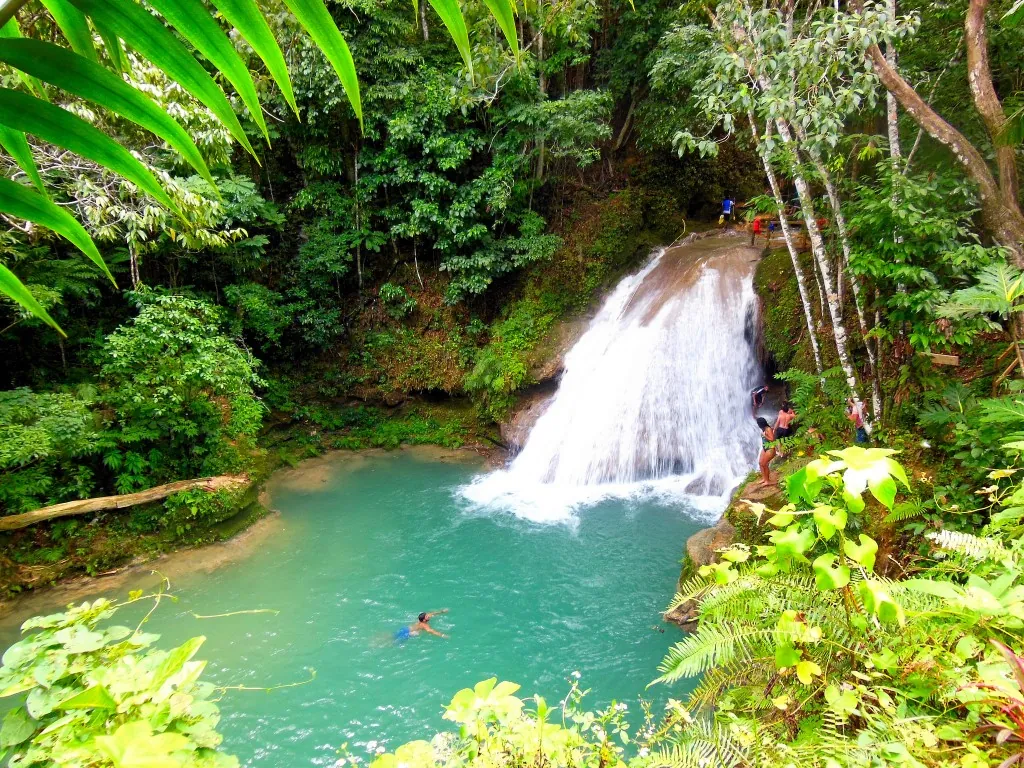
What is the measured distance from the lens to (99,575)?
20.9 ft

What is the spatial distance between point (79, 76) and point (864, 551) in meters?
1.64

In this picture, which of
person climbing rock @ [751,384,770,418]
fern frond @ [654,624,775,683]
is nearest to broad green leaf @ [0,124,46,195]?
fern frond @ [654,624,775,683]

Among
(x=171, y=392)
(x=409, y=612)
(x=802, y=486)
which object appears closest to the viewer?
(x=802, y=486)

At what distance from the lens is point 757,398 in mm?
8086

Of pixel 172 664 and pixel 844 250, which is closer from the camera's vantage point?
pixel 172 664

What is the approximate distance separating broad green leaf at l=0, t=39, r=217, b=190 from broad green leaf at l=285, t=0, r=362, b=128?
0.52 ft

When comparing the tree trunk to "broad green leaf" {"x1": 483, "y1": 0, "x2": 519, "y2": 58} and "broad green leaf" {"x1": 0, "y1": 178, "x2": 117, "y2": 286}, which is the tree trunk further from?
"broad green leaf" {"x1": 0, "y1": 178, "x2": 117, "y2": 286}

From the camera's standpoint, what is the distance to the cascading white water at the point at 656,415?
812cm

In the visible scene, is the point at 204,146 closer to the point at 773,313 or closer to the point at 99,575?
the point at 99,575

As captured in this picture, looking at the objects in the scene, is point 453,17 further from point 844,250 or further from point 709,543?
point 709,543

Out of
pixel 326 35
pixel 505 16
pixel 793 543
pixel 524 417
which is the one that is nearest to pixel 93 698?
pixel 326 35

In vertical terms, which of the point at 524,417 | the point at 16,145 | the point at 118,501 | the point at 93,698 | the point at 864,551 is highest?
the point at 16,145

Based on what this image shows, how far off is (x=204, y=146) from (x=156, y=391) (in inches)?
122

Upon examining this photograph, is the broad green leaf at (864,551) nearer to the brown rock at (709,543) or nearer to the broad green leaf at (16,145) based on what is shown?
the broad green leaf at (16,145)
